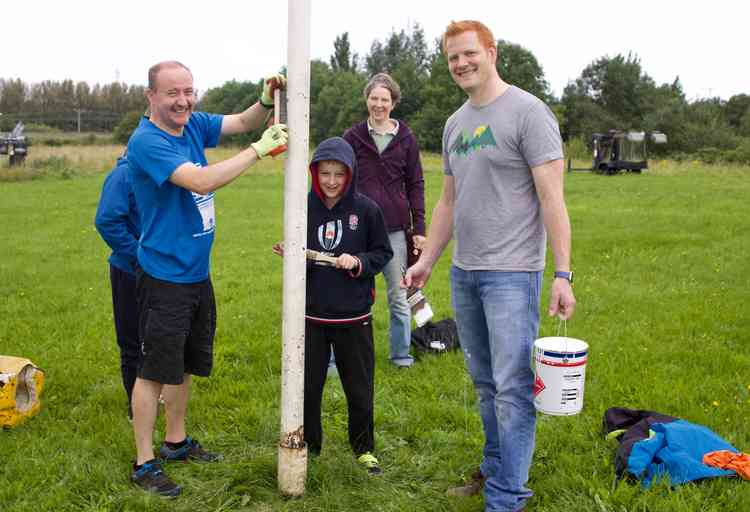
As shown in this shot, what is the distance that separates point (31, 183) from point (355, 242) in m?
23.8

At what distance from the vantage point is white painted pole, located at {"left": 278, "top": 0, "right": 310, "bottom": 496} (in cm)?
325

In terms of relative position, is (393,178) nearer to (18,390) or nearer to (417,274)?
(417,274)

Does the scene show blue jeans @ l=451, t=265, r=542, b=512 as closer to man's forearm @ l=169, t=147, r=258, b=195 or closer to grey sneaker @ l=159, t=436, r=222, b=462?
man's forearm @ l=169, t=147, r=258, b=195

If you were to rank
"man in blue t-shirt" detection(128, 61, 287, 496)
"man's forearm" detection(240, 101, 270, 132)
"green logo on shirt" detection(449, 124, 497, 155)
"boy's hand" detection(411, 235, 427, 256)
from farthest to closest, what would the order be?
"boy's hand" detection(411, 235, 427, 256), "man's forearm" detection(240, 101, 270, 132), "man in blue t-shirt" detection(128, 61, 287, 496), "green logo on shirt" detection(449, 124, 497, 155)

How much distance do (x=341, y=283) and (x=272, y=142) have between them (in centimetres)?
92

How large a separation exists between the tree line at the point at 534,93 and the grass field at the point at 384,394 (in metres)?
45.5

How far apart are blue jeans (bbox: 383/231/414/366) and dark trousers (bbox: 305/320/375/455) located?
1755mm

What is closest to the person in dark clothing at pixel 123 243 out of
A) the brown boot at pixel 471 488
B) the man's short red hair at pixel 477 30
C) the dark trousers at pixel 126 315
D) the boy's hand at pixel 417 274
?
the dark trousers at pixel 126 315

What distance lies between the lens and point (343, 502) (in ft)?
11.6

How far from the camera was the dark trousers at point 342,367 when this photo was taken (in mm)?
3809

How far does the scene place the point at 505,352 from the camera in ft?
10.6

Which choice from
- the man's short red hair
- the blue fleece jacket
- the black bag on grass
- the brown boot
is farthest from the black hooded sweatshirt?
the black bag on grass

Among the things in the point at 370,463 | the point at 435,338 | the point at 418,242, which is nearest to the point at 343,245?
the point at 370,463

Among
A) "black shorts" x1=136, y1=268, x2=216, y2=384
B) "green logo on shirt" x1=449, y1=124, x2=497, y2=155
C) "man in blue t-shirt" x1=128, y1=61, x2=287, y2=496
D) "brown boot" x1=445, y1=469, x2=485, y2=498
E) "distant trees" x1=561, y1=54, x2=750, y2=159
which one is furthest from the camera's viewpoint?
"distant trees" x1=561, y1=54, x2=750, y2=159
